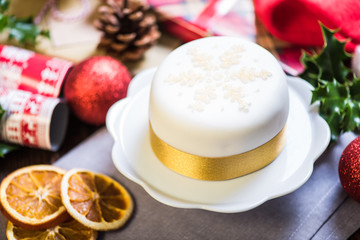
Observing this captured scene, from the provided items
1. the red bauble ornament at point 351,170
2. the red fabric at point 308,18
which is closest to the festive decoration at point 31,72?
the red fabric at point 308,18

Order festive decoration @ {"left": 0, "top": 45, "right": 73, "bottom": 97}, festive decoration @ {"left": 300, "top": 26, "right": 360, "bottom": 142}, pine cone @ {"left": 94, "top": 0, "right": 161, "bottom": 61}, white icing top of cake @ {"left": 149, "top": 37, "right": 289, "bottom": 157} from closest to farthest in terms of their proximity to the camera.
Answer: white icing top of cake @ {"left": 149, "top": 37, "right": 289, "bottom": 157}
festive decoration @ {"left": 300, "top": 26, "right": 360, "bottom": 142}
festive decoration @ {"left": 0, "top": 45, "right": 73, "bottom": 97}
pine cone @ {"left": 94, "top": 0, "right": 161, "bottom": 61}

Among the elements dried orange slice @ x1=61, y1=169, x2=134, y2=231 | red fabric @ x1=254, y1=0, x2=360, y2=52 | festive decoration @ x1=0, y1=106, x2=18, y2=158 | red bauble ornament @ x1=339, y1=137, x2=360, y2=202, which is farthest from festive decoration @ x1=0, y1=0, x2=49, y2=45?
red bauble ornament @ x1=339, y1=137, x2=360, y2=202

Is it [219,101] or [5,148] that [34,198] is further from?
[219,101]

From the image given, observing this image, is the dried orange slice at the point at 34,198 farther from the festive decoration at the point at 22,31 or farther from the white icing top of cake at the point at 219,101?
the festive decoration at the point at 22,31

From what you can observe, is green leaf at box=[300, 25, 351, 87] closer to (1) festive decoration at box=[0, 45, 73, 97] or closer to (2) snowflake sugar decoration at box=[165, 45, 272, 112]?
(2) snowflake sugar decoration at box=[165, 45, 272, 112]

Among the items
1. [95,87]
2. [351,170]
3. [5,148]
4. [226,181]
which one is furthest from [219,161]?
[5,148]

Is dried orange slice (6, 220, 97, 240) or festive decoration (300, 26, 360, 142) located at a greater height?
festive decoration (300, 26, 360, 142)

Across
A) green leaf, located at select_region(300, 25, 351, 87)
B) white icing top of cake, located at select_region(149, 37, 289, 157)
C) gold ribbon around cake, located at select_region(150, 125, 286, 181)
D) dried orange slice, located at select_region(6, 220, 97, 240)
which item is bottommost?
dried orange slice, located at select_region(6, 220, 97, 240)
